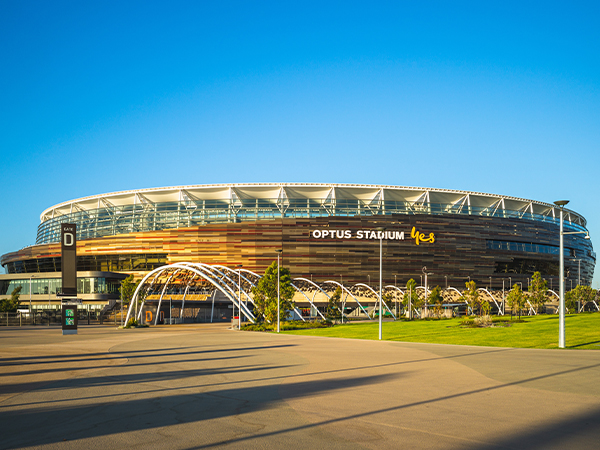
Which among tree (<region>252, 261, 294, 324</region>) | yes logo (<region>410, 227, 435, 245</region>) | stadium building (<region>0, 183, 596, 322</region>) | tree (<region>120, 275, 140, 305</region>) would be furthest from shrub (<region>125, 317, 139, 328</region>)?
yes logo (<region>410, 227, 435, 245</region>)

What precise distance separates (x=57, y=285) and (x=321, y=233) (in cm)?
5347

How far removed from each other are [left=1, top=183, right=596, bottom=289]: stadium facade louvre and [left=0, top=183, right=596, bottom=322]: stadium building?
0.68ft

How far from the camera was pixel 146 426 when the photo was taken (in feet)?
29.9

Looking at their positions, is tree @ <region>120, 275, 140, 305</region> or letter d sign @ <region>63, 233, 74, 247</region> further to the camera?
tree @ <region>120, 275, 140, 305</region>

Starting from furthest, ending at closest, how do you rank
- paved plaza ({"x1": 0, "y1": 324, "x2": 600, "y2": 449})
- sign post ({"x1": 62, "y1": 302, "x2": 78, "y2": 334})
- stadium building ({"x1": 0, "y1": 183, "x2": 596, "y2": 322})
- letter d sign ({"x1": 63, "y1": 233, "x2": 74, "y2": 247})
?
stadium building ({"x1": 0, "y1": 183, "x2": 596, "y2": 322}), sign post ({"x1": 62, "y1": 302, "x2": 78, "y2": 334}), letter d sign ({"x1": 63, "y1": 233, "x2": 74, "y2": 247}), paved plaza ({"x1": 0, "y1": 324, "x2": 600, "y2": 449})

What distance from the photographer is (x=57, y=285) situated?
98.5 m

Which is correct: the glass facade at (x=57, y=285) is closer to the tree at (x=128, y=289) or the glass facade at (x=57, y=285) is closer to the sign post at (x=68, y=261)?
the tree at (x=128, y=289)

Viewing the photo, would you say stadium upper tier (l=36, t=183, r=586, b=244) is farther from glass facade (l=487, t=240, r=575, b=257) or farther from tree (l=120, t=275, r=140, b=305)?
tree (l=120, t=275, r=140, b=305)

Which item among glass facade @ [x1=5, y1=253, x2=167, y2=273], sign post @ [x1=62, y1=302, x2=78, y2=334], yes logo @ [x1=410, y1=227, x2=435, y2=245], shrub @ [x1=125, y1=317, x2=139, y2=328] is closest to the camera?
sign post @ [x1=62, y1=302, x2=78, y2=334]

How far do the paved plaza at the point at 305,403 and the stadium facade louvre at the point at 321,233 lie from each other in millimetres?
76418

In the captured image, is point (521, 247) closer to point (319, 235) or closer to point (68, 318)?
point (319, 235)

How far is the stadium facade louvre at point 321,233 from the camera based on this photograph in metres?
97.1

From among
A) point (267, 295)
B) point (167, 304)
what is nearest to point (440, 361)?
point (267, 295)

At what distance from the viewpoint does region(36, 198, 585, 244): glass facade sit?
101062 millimetres
